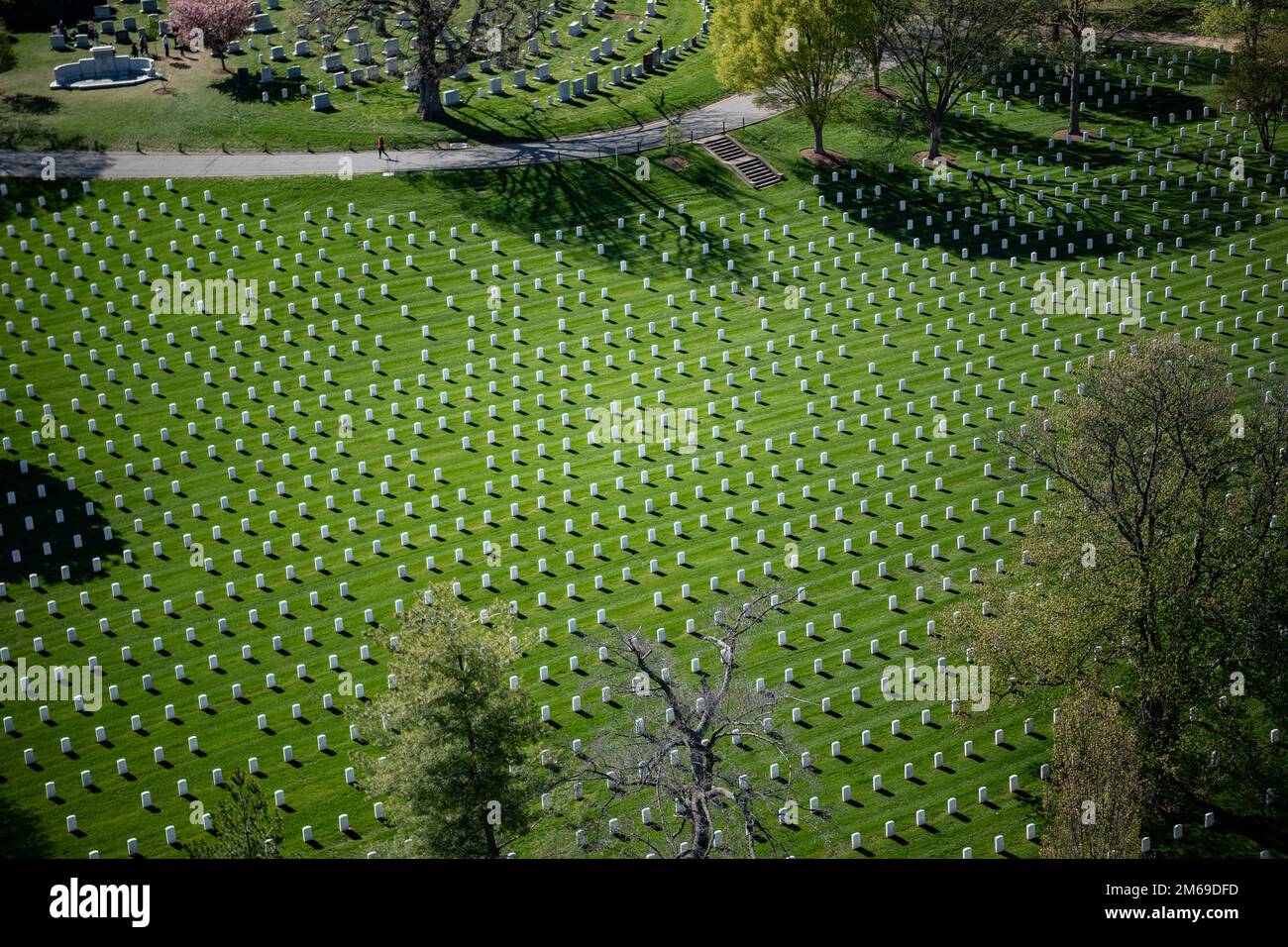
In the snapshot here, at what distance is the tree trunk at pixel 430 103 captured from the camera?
8244cm

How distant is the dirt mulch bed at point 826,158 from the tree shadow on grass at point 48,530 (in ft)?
136

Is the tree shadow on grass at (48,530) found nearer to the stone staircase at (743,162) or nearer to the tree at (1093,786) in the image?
the tree at (1093,786)

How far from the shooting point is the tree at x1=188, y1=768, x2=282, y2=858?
38.1m

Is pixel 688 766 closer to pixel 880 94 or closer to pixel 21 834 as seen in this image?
pixel 21 834

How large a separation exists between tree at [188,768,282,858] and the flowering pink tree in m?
58.2

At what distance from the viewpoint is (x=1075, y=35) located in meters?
82.9

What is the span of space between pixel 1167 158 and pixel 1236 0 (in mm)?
13499

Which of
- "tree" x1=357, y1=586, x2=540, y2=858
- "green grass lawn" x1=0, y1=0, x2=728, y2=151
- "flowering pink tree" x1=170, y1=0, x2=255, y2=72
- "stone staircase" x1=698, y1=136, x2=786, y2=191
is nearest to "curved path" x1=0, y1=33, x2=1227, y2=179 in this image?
"green grass lawn" x1=0, y1=0, x2=728, y2=151

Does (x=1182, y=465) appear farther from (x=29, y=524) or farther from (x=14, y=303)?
(x=14, y=303)
